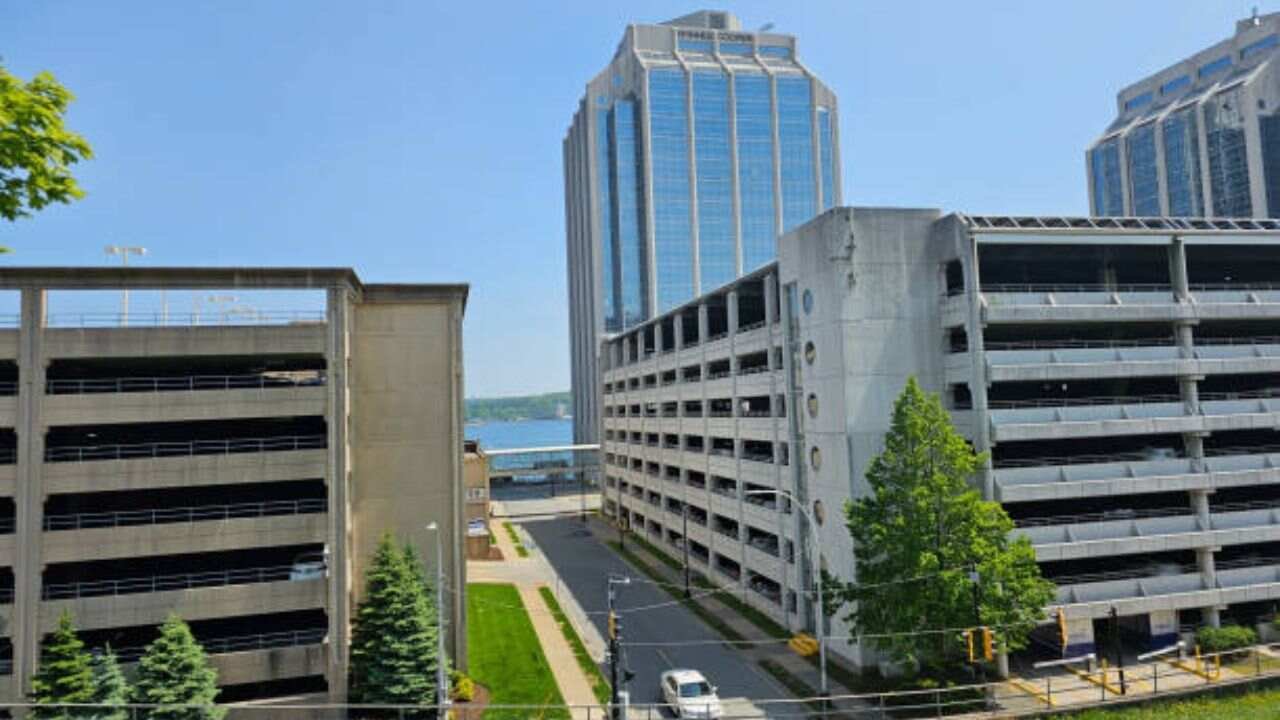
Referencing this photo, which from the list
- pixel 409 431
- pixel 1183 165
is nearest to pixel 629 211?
pixel 1183 165

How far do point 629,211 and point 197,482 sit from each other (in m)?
109

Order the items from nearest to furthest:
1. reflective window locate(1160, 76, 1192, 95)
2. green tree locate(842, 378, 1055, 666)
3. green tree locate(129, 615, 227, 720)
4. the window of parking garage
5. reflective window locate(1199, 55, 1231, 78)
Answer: green tree locate(129, 615, 227, 720) < green tree locate(842, 378, 1055, 666) < the window of parking garage < reflective window locate(1199, 55, 1231, 78) < reflective window locate(1160, 76, 1192, 95)

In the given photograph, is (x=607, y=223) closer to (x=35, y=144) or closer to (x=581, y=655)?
(x=581, y=655)

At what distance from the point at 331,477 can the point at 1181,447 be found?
40.5 metres

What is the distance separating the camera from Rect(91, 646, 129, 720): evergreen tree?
27636 millimetres

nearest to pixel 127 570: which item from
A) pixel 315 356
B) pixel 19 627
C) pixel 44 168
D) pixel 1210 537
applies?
pixel 19 627

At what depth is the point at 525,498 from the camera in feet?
371

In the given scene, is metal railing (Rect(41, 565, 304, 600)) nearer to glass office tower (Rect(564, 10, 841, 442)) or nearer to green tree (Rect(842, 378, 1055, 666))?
green tree (Rect(842, 378, 1055, 666))

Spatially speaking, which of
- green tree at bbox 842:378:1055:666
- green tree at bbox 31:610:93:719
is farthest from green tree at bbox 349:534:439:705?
green tree at bbox 842:378:1055:666

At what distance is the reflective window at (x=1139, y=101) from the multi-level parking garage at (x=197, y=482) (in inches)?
5225

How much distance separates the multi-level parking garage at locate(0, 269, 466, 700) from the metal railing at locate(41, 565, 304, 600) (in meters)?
0.06

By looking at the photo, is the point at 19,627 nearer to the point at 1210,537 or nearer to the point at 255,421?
the point at 255,421

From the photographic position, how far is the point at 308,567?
110 feet

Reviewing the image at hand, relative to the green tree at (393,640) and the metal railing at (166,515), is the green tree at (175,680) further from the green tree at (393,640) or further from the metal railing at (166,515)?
the green tree at (393,640)
